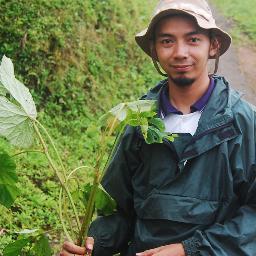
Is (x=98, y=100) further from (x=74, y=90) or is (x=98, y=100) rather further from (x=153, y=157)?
(x=153, y=157)

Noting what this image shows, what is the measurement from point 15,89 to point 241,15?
34.0 ft

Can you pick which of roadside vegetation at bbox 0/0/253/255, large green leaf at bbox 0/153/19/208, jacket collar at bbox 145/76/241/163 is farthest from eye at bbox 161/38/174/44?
roadside vegetation at bbox 0/0/253/255

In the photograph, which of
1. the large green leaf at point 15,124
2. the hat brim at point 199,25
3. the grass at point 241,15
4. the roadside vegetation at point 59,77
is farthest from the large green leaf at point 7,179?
the grass at point 241,15

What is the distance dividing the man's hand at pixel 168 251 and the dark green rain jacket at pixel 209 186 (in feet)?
0.10

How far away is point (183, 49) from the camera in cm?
214

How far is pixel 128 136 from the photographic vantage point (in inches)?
90.5

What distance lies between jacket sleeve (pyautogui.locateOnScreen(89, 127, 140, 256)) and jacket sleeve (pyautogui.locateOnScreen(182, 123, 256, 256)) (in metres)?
0.44

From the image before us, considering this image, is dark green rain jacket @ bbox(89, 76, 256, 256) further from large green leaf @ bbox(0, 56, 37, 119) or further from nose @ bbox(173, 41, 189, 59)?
large green leaf @ bbox(0, 56, 37, 119)

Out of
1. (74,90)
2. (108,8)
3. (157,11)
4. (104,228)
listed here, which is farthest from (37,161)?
(108,8)

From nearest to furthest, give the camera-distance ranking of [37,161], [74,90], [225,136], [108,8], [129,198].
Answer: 1. [225,136]
2. [129,198]
3. [37,161]
4. [74,90]
5. [108,8]

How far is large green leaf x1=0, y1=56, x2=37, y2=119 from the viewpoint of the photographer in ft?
6.01

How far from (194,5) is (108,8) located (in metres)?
5.17

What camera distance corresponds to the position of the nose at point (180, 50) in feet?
7.00

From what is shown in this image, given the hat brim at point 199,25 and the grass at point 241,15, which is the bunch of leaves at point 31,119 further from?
the grass at point 241,15
